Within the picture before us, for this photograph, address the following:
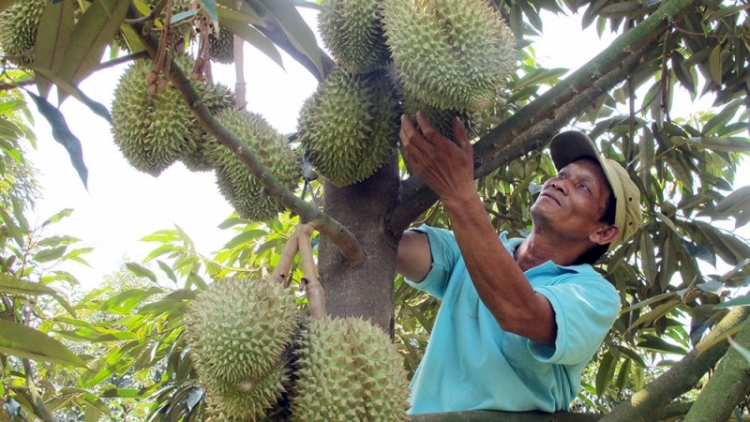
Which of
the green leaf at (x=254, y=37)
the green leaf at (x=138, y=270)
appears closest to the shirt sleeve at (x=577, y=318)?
the green leaf at (x=254, y=37)

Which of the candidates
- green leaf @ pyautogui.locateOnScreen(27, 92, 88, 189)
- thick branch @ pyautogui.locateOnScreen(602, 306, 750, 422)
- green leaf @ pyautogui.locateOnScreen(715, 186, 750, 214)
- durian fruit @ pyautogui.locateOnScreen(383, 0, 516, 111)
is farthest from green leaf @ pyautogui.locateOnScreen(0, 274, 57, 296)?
green leaf @ pyautogui.locateOnScreen(715, 186, 750, 214)

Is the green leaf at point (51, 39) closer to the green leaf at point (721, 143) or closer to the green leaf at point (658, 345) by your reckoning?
the green leaf at point (721, 143)

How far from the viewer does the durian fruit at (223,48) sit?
5.44 ft

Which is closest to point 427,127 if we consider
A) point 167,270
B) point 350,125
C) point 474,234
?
point 350,125

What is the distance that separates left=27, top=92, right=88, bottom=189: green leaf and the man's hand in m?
0.79

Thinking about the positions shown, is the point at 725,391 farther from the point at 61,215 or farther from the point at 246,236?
the point at 61,215

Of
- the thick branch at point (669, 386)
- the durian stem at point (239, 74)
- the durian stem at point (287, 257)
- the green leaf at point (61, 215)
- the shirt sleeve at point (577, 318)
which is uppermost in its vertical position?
the green leaf at point (61, 215)

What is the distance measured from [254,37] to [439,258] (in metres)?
0.99

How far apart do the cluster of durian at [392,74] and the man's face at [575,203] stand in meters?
0.55

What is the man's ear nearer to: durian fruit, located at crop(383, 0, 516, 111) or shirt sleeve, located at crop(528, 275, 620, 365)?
shirt sleeve, located at crop(528, 275, 620, 365)

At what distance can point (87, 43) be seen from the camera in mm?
985

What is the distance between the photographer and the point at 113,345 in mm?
2654

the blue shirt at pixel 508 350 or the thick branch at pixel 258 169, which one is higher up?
the thick branch at pixel 258 169

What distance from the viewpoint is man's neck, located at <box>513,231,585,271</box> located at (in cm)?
208
